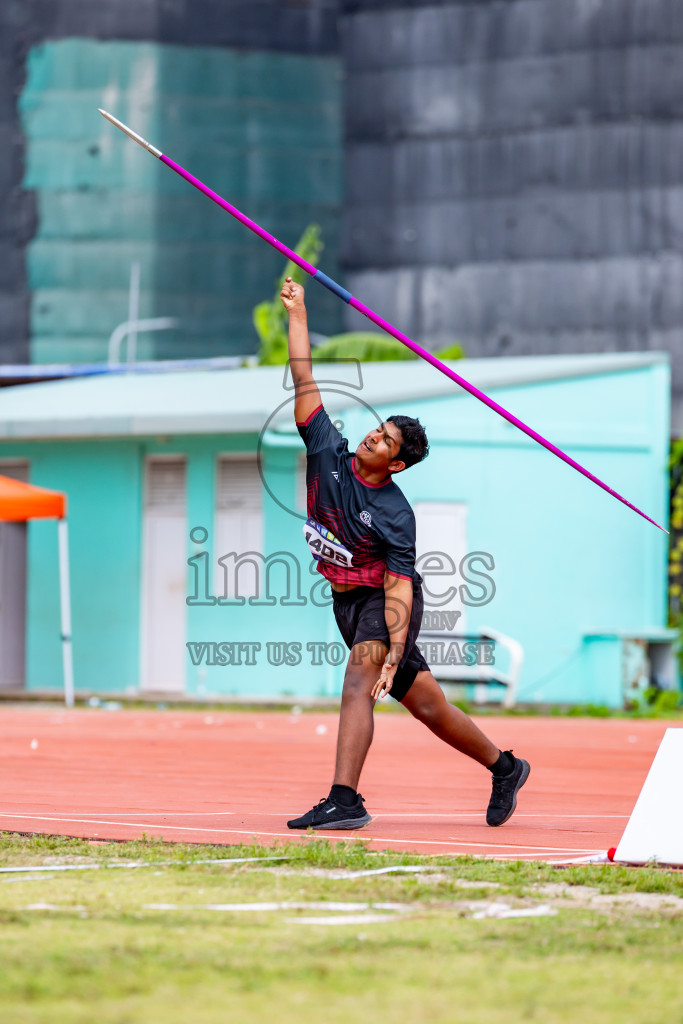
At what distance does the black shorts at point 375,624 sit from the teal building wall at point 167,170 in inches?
1098

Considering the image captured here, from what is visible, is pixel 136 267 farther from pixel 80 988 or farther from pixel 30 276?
pixel 80 988

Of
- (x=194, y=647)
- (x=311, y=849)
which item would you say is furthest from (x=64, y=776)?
(x=194, y=647)

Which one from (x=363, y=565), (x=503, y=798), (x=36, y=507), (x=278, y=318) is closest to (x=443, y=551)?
(x=36, y=507)

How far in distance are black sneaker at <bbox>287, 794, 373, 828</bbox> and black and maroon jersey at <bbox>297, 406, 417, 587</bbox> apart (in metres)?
0.89

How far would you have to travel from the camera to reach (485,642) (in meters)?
18.3

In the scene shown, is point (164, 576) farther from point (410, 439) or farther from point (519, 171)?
point (519, 171)

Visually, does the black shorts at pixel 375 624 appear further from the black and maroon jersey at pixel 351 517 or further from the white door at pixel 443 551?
the white door at pixel 443 551

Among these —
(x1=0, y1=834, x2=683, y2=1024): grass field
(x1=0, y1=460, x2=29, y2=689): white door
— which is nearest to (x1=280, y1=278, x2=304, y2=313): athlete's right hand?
(x1=0, y1=834, x2=683, y2=1024): grass field

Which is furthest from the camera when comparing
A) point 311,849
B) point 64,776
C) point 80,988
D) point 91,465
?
point 91,465

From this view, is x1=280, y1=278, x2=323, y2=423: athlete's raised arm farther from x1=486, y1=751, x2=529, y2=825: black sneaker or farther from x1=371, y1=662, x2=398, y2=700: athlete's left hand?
x1=486, y1=751, x2=529, y2=825: black sneaker

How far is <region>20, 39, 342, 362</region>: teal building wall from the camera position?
3412cm

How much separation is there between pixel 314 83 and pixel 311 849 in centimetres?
3055

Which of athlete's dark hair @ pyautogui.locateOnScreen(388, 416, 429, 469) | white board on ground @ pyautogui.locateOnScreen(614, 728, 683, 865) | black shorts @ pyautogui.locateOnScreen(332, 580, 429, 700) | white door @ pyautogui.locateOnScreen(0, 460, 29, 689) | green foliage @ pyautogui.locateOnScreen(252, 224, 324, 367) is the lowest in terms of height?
white door @ pyautogui.locateOnScreen(0, 460, 29, 689)

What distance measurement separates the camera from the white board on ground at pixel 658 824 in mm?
5562
